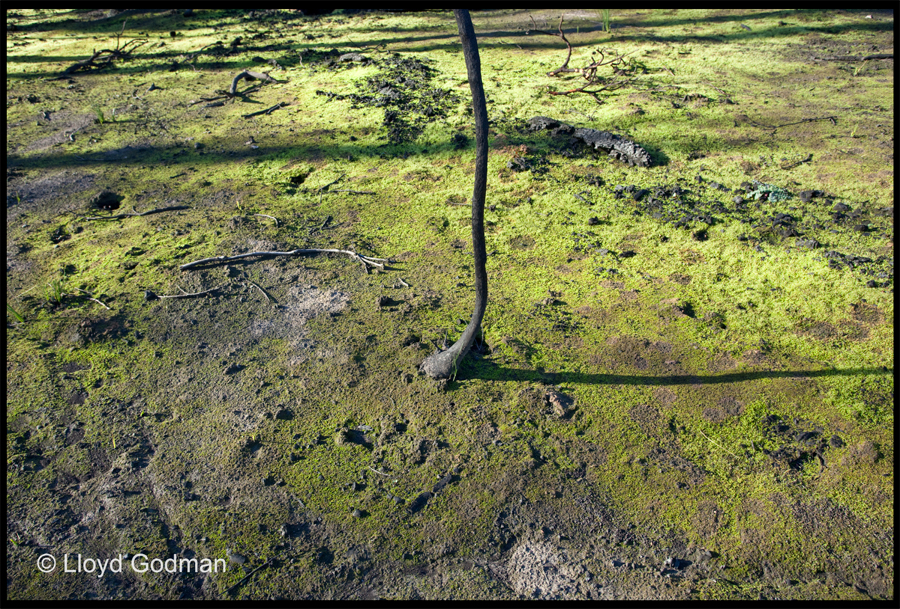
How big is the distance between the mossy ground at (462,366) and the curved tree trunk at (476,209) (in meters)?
0.09

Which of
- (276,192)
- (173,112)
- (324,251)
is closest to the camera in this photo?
(324,251)

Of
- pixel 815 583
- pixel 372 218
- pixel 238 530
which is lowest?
pixel 815 583

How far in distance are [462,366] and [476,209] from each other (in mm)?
714

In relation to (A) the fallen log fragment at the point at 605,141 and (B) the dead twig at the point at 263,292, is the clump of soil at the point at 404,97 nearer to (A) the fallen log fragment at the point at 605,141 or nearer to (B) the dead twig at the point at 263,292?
(A) the fallen log fragment at the point at 605,141

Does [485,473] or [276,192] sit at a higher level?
[276,192]

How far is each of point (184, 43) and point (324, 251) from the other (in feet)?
17.3

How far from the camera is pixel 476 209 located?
1983mm

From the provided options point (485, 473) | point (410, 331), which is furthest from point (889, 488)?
point (410, 331)

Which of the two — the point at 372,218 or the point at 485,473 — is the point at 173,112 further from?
the point at 485,473

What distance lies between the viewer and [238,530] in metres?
1.81

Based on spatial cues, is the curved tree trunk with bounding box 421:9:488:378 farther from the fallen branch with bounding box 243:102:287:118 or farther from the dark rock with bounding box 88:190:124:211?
the fallen branch with bounding box 243:102:287:118

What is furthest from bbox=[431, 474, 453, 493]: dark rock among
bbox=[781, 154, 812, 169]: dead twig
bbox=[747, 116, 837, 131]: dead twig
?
bbox=[747, 116, 837, 131]: dead twig

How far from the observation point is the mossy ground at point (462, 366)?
5.77 feet

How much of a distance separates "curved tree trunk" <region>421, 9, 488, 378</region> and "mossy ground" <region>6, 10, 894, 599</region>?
90mm
